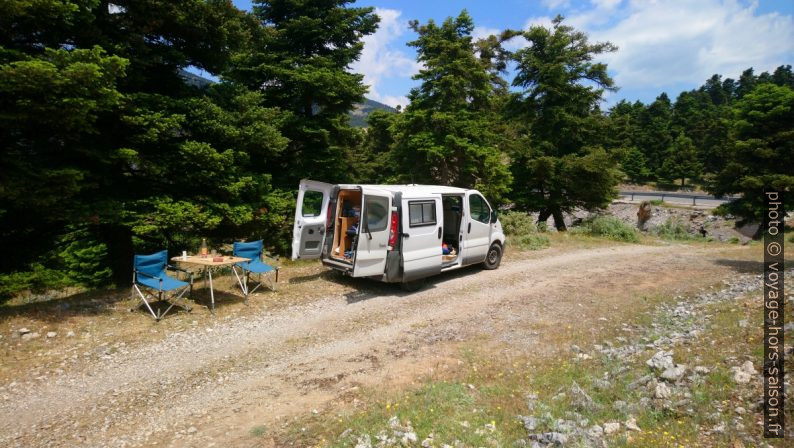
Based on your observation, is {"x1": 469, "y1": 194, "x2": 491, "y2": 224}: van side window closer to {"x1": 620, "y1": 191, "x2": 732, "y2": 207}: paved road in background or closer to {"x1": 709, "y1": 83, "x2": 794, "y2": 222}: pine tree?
{"x1": 709, "y1": 83, "x2": 794, "y2": 222}: pine tree

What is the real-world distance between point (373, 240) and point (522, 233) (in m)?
11.0

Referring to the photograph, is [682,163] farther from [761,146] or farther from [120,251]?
[120,251]

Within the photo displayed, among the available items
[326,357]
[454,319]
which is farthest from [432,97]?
[326,357]

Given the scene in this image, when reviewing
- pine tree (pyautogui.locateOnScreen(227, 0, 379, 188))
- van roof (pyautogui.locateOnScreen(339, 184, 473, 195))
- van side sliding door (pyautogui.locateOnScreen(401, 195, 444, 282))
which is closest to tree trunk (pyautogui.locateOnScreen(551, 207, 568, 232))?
pine tree (pyautogui.locateOnScreen(227, 0, 379, 188))

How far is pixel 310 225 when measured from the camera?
975 cm

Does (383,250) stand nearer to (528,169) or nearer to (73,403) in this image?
(73,403)

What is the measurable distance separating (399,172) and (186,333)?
48.8 ft

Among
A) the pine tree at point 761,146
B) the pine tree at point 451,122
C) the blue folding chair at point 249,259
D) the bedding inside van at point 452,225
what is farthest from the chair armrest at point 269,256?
the pine tree at point 761,146

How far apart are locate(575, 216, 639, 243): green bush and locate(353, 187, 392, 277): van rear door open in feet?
47.6

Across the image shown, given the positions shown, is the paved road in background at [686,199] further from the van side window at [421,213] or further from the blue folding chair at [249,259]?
the blue folding chair at [249,259]

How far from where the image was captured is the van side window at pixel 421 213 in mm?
9009

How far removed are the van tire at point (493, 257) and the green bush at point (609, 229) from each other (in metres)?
9.86

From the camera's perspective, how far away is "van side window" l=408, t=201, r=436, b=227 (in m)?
9.01

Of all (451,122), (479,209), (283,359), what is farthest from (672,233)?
(283,359)
